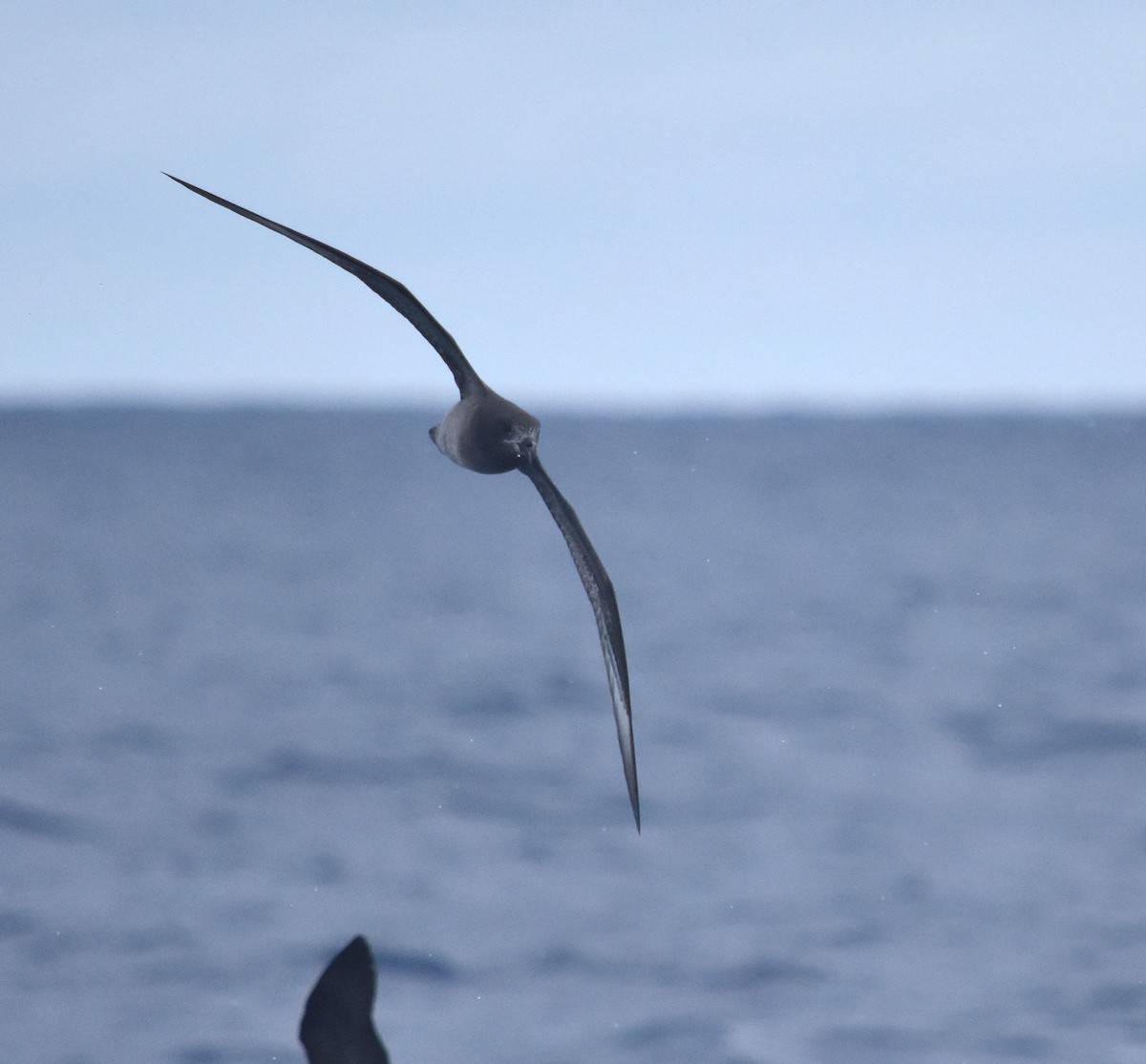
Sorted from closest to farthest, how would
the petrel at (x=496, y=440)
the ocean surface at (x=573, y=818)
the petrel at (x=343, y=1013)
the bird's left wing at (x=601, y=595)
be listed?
the petrel at (x=343, y=1013) < the petrel at (x=496, y=440) < the bird's left wing at (x=601, y=595) < the ocean surface at (x=573, y=818)

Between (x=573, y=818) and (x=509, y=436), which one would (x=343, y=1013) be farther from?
(x=573, y=818)

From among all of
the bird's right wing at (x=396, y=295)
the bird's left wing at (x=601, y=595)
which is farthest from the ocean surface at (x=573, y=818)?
the bird's right wing at (x=396, y=295)

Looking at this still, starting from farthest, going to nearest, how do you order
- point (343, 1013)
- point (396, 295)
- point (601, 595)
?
point (601, 595) → point (396, 295) → point (343, 1013)

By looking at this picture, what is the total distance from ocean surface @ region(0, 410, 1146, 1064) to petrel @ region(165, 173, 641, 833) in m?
12.9

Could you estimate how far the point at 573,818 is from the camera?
27.7 metres

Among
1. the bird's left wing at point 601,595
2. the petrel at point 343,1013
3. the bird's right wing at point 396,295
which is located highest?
the bird's right wing at point 396,295

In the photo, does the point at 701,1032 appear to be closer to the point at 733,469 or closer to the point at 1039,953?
the point at 1039,953

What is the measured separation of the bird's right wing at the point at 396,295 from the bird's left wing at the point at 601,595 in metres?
0.38

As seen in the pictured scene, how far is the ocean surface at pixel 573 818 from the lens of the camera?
18984mm

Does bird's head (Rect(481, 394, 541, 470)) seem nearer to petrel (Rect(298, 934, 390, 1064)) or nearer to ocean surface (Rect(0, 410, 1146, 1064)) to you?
petrel (Rect(298, 934, 390, 1064))

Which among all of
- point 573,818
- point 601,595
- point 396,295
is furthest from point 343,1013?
point 573,818

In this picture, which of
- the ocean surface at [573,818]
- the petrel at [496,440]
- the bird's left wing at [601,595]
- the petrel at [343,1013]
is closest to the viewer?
the petrel at [343,1013]

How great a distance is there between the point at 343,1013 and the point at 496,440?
72.1 inches

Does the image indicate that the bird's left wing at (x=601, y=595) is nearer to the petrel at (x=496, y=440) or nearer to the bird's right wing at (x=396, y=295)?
the petrel at (x=496, y=440)
